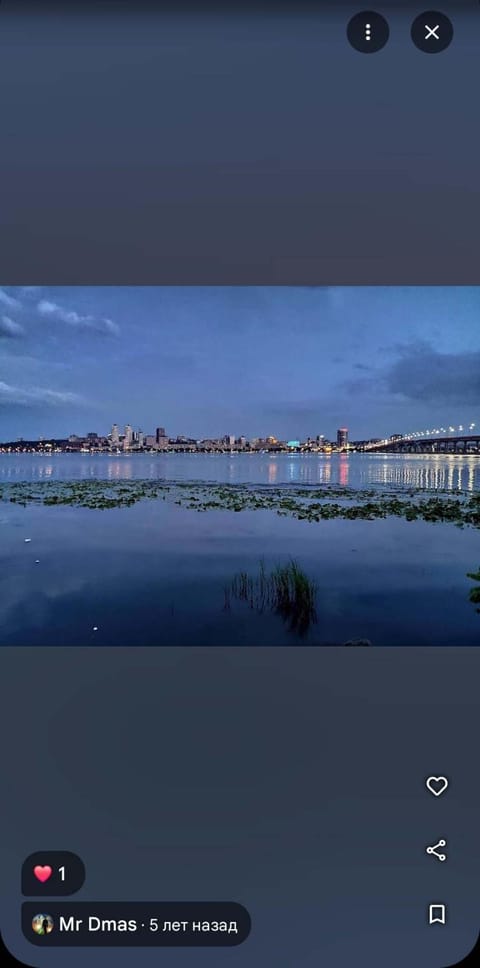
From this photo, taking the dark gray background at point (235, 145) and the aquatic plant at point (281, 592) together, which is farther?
the aquatic plant at point (281, 592)

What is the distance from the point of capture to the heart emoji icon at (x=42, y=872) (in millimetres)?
1439

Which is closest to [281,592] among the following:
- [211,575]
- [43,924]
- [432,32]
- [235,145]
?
[211,575]

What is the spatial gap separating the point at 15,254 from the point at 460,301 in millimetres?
2163

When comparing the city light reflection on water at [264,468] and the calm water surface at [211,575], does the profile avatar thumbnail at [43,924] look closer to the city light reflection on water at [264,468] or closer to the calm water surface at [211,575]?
the calm water surface at [211,575]

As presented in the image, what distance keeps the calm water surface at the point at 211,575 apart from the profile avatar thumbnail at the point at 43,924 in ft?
3.81

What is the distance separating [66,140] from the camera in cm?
160

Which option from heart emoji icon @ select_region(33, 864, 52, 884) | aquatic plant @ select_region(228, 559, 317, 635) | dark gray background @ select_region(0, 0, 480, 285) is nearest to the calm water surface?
aquatic plant @ select_region(228, 559, 317, 635)

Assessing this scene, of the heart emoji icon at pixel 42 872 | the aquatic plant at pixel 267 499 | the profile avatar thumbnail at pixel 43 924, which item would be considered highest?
the aquatic plant at pixel 267 499

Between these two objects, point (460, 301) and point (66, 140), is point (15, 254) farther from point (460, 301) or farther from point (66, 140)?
point (460, 301)

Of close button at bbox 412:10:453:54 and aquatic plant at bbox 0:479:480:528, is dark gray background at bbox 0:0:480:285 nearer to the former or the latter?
close button at bbox 412:10:453:54

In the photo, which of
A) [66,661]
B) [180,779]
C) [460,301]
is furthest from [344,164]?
[180,779]
